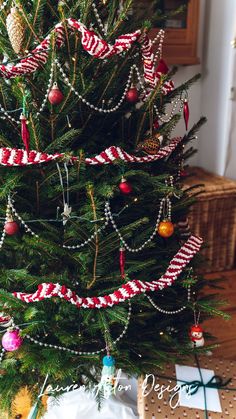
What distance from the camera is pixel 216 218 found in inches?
78.0

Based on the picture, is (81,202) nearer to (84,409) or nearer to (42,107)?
(42,107)

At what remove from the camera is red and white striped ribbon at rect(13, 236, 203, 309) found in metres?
0.80

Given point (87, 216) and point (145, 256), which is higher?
point (87, 216)

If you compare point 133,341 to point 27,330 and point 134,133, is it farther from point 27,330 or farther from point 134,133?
point 134,133

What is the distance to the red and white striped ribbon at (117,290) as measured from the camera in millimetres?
803

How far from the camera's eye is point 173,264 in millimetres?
933

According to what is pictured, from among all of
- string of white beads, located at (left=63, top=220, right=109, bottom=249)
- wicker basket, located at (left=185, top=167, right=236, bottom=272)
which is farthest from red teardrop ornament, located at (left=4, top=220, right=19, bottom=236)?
wicker basket, located at (left=185, top=167, right=236, bottom=272)

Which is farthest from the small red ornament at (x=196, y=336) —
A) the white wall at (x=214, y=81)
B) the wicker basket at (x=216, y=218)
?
the white wall at (x=214, y=81)

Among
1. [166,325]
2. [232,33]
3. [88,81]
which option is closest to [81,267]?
[166,325]

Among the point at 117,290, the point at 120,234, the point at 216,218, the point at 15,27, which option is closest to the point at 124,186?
the point at 120,234

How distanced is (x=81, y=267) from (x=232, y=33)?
1.58 m

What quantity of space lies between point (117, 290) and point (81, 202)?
202mm

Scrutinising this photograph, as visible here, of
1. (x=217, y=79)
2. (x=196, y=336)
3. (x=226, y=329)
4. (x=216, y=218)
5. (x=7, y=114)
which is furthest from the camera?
(x=217, y=79)

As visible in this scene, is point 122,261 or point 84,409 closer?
point 122,261
